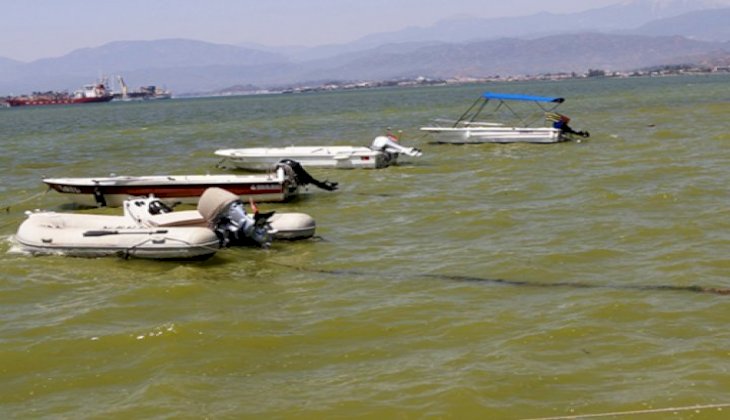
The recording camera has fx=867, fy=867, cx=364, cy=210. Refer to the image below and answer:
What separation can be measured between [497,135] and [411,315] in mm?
24807

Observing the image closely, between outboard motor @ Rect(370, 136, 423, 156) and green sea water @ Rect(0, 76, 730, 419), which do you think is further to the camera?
outboard motor @ Rect(370, 136, 423, 156)

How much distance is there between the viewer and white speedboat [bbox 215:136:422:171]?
2961cm

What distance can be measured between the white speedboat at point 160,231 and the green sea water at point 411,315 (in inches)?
11.2

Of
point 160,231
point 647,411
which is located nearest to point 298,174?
point 160,231

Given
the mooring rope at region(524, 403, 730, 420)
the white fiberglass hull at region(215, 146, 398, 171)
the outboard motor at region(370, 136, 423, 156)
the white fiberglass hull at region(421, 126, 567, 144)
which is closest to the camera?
the mooring rope at region(524, 403, 730, 420)

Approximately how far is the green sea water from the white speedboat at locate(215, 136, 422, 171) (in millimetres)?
6093

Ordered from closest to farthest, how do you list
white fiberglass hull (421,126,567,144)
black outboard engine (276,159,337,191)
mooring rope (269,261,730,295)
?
mooring rope (269,261,730,295)
black outboard engine (276,159,337,191)
white fiberglass hull (421,126,567,144)

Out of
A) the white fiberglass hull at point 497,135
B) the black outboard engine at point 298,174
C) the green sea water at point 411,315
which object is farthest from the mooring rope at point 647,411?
the white fiberglass hull at point 497,135

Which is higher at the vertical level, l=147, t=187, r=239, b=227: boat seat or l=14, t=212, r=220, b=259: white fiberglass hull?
l=147, t=187, r=239, b=227: boat seat

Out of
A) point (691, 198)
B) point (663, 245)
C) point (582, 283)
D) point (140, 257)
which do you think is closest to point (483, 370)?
point (582, 283)

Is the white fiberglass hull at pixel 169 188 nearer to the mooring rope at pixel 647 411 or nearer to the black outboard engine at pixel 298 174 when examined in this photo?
the black outboard engine at pixel 298 174

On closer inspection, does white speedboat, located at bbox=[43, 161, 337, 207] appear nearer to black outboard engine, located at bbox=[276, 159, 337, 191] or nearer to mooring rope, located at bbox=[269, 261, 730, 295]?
black outboard engine, located at bbox=[276, 159, 337, 191]

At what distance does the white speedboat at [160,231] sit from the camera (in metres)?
15.8

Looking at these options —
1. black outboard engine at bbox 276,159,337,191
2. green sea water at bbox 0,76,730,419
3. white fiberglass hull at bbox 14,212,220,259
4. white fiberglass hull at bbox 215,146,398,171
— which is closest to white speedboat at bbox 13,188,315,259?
white fiberglass hull at bbox 14,212,220,259
